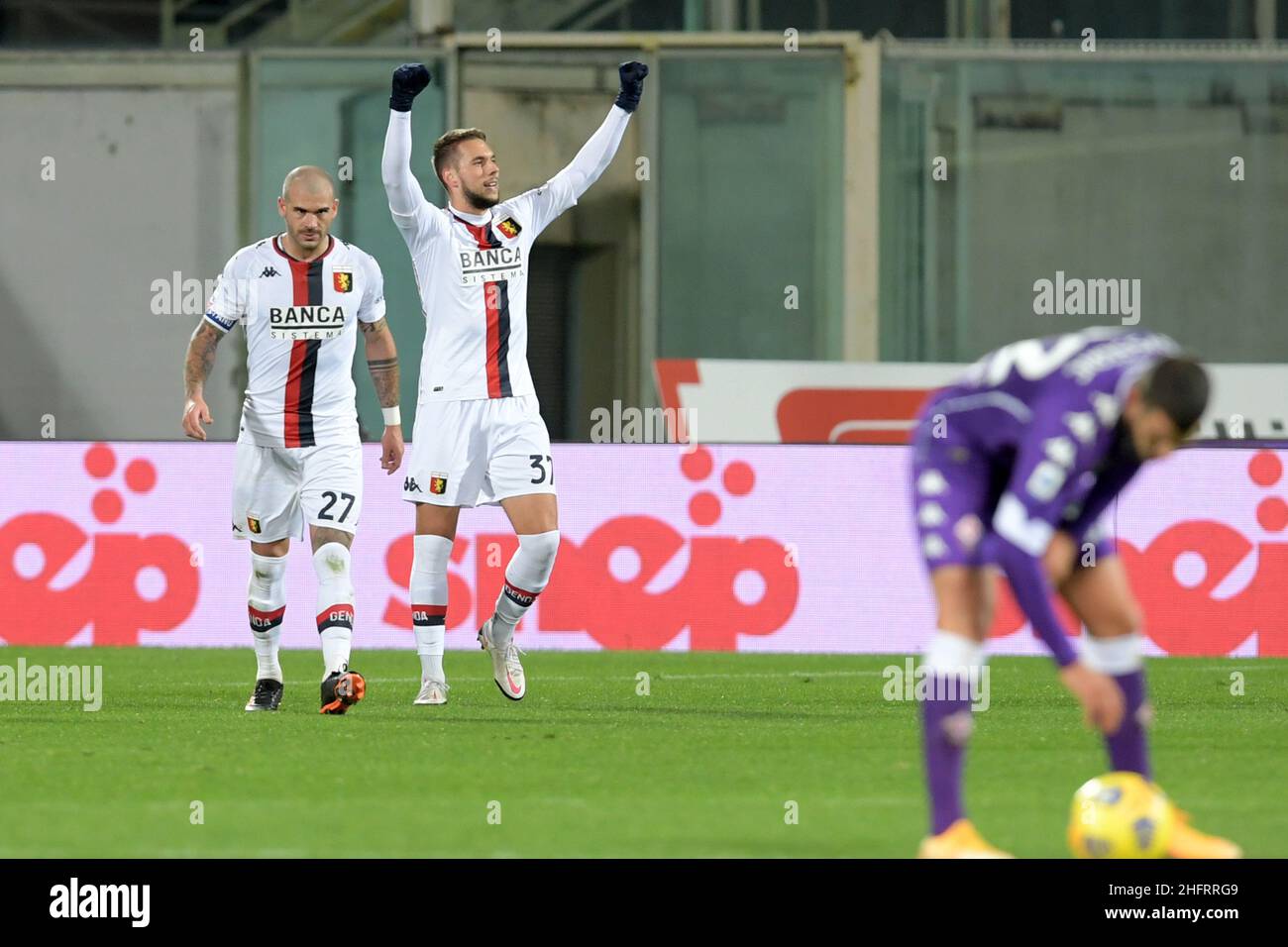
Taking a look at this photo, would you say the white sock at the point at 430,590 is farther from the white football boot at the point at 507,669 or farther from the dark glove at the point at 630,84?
the dark glove at the point at 630,84

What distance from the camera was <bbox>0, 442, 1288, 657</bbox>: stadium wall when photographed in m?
13.9

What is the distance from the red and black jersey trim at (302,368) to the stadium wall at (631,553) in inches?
174

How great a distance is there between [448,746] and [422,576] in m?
1.72

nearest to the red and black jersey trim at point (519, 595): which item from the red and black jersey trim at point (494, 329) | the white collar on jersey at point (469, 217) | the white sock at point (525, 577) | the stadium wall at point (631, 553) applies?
the white sock at point (525, 577)

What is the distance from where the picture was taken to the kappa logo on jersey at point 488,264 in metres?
9.69

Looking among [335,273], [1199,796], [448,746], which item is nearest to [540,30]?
[335,273]

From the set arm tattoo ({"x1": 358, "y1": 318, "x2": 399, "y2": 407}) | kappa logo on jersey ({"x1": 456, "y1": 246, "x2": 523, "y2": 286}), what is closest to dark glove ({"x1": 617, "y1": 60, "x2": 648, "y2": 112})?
kappa logo on jersey ({"x1": 456, "y1": 246, "x2": 523, "y2": 286})

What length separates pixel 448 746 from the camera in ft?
26.5

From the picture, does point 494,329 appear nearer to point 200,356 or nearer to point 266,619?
point 200,356

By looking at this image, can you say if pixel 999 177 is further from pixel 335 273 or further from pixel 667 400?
pixel 335 273

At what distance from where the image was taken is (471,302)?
9.71m

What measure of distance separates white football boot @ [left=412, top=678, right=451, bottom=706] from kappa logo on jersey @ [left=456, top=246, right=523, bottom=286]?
1704 mm

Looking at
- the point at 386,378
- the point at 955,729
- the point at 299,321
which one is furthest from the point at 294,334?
the point at 955,729

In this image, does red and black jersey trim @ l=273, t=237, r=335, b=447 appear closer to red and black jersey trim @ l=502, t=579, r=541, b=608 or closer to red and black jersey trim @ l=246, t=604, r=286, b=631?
red and black jersey trim @ l=246, t=604, r=286, b=631
